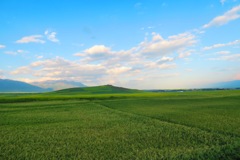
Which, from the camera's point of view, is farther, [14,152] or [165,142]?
[165,142]

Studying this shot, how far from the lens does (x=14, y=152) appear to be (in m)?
10.4

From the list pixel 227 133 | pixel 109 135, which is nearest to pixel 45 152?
pixel 109 135

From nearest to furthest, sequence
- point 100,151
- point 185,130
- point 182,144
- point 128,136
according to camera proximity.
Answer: point 100,151 → point 182,144 → point 128,136 → point 185,130

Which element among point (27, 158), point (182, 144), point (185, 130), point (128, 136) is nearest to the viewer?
point (27, 158)

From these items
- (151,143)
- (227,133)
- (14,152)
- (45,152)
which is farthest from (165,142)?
(14,152)

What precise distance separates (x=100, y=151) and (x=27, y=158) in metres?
3.26

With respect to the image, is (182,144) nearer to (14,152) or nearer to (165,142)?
(165,142)

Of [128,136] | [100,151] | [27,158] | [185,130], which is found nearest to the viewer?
[27,158]

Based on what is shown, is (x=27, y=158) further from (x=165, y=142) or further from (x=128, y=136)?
(x=165, y=142)

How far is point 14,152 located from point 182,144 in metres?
8.51

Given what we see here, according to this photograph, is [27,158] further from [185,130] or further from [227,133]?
[227,133]

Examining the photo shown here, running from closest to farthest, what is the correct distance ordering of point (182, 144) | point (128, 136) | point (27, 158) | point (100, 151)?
point (27, 158)
point (100, 151)
point (182, 144)
point (128, 136)

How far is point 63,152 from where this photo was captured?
1020 cm

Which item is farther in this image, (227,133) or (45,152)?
(227,133)
